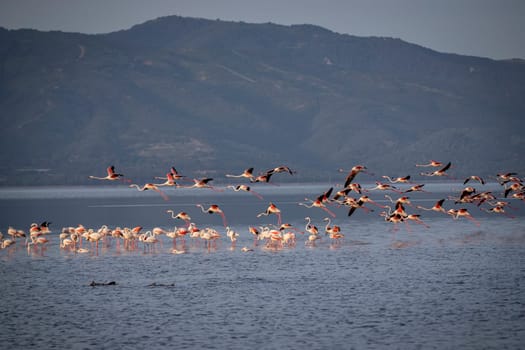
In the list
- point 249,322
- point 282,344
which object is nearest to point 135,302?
point 249,322

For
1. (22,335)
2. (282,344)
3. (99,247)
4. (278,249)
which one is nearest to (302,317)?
(282,344)

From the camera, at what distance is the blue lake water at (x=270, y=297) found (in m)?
28.7

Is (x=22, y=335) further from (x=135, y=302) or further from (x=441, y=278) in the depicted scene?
(x=441, y=278)

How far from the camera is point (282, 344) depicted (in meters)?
27.8

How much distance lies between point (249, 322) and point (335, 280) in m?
9.41

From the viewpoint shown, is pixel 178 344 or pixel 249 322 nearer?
pixel 178 344

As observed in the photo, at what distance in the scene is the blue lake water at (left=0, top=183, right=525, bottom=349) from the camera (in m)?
28.7

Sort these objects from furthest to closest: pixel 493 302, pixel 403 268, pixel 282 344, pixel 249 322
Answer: pixel 403 268, pixel 493 302, pixel 249 322, pixel 282 344

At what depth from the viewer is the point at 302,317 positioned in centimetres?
3158

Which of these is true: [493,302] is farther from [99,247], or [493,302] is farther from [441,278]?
[99,247]

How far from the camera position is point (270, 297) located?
1400 inches

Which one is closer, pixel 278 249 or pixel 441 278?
pixel 441 278

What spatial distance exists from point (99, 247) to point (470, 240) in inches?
916

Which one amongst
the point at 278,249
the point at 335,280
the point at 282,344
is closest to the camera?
the point at 282,344
